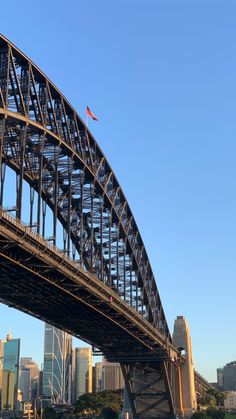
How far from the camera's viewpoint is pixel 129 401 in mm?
107188

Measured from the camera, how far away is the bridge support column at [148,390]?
339 ft

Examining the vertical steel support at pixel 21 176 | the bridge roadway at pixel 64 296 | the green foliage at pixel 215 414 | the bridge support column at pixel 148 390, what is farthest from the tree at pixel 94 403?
the vertical steel support at pixel 21 176

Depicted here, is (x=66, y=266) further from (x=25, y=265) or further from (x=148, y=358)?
(x=148, y=358)

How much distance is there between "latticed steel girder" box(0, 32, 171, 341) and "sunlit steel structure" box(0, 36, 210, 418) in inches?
4.8

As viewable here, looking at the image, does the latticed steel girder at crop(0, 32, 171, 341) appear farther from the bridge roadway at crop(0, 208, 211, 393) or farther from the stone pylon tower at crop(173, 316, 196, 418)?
the stone pylon tower at crop(173, 316, 196, 418)

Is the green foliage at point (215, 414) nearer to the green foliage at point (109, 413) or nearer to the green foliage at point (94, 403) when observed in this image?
the green foliage at point (109, 413)

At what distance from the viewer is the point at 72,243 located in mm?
79125

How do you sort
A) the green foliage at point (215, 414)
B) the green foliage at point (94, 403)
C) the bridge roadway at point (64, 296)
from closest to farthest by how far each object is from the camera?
the bridge roadway at point (64, 296) → the green foliage at point (215, 414) → the green foliage at point (94, 403)

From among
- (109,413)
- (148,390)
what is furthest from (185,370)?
(109,413)

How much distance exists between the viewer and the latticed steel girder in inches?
2044

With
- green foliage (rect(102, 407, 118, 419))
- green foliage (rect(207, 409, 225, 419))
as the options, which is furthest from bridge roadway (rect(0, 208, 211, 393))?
green foliage (rect(102, 407, 118, 419))

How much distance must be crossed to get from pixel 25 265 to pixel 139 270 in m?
49.4

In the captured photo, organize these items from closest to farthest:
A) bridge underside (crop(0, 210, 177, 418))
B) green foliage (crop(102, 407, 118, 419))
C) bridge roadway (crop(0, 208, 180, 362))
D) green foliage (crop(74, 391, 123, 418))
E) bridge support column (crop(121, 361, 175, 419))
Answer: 1. bridge roadway (crop(0, 208, 180, 362))
2. bridge underside (crop(0, 210, 177, 418))
3. bridge support column (crop(121, 361, 175, 419))
4. green foliage (crop(102, 407, 118, 419))
5. green foliage (crop(74, 391, 123, 418))

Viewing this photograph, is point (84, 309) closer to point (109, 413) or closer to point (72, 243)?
point (72, 243)
